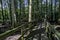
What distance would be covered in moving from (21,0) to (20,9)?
2.78 meters

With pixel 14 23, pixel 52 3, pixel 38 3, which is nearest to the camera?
pixel 14 23

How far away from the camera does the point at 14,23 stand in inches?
446

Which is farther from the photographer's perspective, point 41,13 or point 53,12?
point 53,12

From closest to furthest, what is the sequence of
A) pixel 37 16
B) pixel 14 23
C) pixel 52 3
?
pixel 14 23
pixel 37 16
pixel 52 3

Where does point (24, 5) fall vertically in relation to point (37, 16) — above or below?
above

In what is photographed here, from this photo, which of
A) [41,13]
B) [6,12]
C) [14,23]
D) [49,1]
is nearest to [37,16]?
[41,13]

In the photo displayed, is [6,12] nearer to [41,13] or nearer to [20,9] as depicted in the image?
[20,9]

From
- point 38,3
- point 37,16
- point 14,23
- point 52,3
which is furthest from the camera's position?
point 52,3

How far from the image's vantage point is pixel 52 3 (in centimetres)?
3148

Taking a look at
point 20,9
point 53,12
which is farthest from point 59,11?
point 20,9

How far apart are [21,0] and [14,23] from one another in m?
21.6

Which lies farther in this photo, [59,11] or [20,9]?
[20,9]

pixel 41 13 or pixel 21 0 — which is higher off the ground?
pixel 21 0

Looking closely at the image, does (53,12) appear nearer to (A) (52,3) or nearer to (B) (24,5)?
(A) (52,3)
